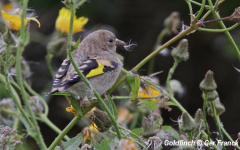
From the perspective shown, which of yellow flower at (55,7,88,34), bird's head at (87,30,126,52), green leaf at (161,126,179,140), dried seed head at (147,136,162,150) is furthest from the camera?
bird's head at (87,30,126,52)

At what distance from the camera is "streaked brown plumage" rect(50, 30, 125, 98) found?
169 centimetres

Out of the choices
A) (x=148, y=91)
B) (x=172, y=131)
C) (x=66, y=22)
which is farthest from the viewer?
(x=66, y=22)

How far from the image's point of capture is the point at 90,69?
1819mm

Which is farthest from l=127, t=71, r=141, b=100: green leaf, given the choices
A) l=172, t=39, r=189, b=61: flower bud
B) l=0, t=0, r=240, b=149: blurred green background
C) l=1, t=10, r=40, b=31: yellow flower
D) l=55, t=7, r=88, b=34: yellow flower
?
l=0, t=0, r=240, b=149: blurred green background

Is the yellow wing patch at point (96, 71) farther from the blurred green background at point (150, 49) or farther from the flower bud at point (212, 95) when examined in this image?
the blurred green background at point (150, 49)

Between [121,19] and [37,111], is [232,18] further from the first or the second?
[121,19]

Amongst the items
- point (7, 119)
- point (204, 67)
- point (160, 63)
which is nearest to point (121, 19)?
point (160, 63)

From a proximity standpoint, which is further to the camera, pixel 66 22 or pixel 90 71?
pixel 66 22

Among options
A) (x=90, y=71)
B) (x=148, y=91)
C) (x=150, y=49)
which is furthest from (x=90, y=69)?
(x=150, y=49)

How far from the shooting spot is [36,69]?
139 inches

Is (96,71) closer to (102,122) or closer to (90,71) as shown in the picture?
(90,71)

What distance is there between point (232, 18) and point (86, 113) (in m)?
0.66

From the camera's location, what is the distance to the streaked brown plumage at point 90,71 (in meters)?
1.69

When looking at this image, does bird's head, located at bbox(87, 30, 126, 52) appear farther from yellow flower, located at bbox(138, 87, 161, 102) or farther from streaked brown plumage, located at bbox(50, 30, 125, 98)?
yellow flower, located at bbox(138, 87, 161, 102)
